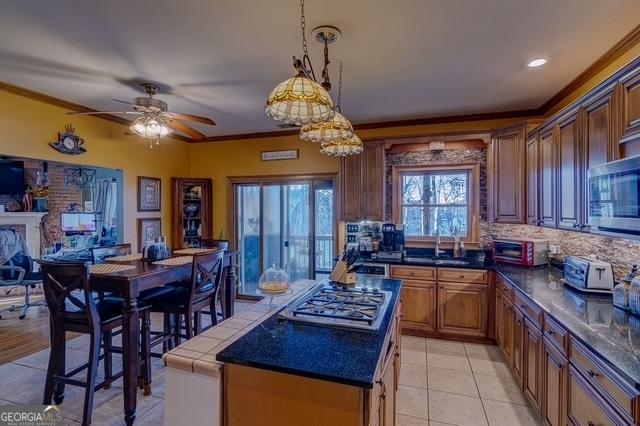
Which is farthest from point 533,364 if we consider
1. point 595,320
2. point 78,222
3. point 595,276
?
point 78,222

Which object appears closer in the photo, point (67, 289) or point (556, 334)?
point (556, 334)

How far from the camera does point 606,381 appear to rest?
1470 millimetres

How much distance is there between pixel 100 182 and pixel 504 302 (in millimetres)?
6574

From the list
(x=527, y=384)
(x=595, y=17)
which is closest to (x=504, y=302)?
(x=527, y=384)

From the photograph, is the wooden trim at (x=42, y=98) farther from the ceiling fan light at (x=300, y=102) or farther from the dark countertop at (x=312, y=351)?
the dark countertop at (x=312, y=351)

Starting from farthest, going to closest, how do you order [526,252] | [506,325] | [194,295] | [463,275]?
[463,275]
[526,252]
[506,325]
[194,295]

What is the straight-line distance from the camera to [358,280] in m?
2.87

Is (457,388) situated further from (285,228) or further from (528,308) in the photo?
(285,228)

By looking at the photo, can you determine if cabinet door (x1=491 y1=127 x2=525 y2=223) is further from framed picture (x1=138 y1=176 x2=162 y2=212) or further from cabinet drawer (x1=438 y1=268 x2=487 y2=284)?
framed picture (x1=138 y1=176 x2=162 y2=212)

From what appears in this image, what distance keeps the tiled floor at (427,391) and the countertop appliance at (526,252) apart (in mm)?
1029

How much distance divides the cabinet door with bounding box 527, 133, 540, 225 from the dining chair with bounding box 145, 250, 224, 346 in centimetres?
326

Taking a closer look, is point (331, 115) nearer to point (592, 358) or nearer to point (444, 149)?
point (592, 358)

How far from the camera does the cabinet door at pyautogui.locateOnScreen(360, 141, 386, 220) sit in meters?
4.39

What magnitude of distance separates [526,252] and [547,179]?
87cm
